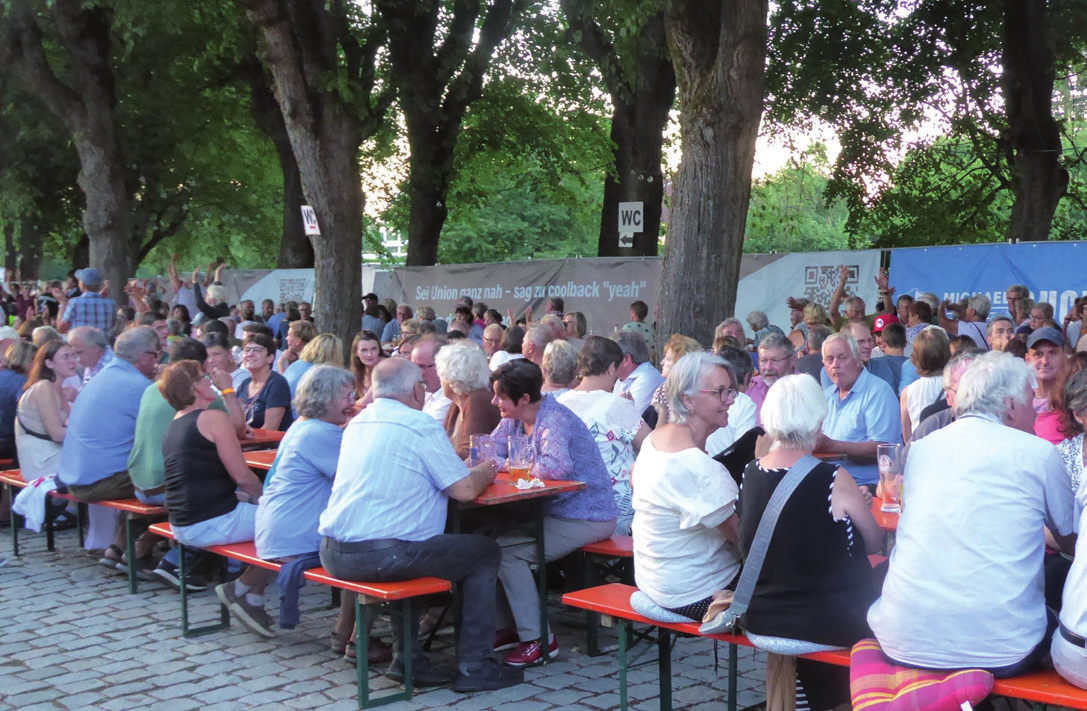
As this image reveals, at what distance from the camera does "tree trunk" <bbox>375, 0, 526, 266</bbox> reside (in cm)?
1892

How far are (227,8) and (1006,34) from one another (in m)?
10.9

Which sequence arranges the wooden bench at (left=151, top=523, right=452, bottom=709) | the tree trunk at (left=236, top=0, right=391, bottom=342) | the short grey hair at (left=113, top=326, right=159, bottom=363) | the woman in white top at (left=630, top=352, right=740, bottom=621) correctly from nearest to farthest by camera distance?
the woman in white top at (left=630, top=352, right=740, bottom=621), the wooden bench at (left=151, top=523, right=452, bottom=709), the short grey hair at (left=113, top=326, right=159, bottom=363), the tree trunk at (left=236, top=0, right=391, bottom=342)

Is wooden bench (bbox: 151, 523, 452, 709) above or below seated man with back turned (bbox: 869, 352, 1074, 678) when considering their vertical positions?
below

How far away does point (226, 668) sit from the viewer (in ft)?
19.5

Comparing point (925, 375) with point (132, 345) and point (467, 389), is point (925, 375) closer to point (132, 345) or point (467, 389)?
point (467, 389)

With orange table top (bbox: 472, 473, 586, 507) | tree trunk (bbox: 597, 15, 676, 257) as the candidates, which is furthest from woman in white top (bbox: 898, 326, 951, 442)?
tree trunk (bbox: 597, 15, 676, 257)

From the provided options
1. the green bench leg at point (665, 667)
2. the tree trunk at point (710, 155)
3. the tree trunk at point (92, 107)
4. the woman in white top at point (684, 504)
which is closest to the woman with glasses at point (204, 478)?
the green bench leg at point (665, 667)

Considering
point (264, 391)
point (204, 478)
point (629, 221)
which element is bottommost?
point (204, 478)

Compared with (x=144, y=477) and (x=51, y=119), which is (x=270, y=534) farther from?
(x=51, y=119)

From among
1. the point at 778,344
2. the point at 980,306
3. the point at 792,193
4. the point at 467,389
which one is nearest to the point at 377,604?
the point at 467,389

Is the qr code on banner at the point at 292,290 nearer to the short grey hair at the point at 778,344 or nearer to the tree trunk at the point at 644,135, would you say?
the tree trunk at the point at 644,135

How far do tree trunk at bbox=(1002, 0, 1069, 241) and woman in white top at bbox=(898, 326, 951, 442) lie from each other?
32.3 ft

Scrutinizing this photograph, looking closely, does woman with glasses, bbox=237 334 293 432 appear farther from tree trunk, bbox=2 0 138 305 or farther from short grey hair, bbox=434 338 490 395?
tree trunk, bbox=2 0 138 305

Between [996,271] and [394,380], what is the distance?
9.30m
